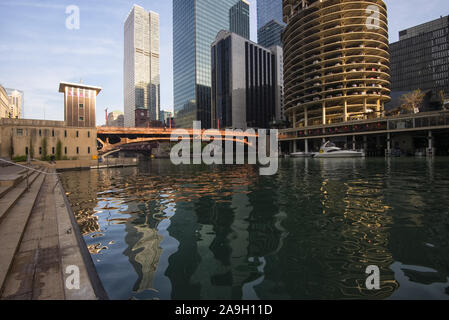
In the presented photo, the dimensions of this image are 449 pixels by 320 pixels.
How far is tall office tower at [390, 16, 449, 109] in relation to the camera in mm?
122312

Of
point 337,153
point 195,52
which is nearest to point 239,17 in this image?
point 195,52

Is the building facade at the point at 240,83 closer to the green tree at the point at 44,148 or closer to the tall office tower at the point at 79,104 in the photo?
the tall office tower at the point at 79,104

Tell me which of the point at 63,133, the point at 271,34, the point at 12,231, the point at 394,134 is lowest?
the point at 12,231

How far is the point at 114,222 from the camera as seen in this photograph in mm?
7246

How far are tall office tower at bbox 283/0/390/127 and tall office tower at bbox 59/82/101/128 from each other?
205 ft

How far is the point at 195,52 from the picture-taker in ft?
486

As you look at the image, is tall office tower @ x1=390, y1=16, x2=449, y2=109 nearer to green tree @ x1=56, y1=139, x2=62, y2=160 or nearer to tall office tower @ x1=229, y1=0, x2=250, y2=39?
tall office tower @ x1=229, y1=0, x2=250, y2=39

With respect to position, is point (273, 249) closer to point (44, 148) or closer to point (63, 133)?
point (44, 148)

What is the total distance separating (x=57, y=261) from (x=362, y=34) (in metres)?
89.0

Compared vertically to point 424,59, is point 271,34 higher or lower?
higher

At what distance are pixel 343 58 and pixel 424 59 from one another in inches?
4023

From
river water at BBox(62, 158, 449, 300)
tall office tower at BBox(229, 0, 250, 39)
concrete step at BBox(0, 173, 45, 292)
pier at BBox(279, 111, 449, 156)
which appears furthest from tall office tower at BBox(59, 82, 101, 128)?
tall office tower at BBox(229, 0, 250, 39)
